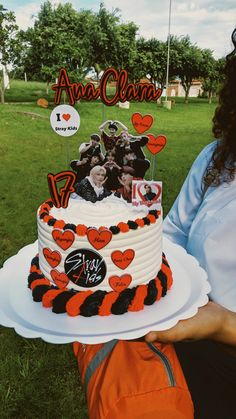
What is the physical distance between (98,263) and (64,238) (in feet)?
0.56

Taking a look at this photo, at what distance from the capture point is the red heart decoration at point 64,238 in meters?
1.61

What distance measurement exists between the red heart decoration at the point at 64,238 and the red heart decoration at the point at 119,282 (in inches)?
8.9

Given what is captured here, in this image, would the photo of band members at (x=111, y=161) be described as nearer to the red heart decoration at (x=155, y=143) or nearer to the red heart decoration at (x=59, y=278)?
the red heart decoration at (x=155, y=143)

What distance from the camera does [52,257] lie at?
1.68 metres

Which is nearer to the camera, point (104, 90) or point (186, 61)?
point (104, 90)

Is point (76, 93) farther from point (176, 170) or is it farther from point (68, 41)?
point (68, 41)

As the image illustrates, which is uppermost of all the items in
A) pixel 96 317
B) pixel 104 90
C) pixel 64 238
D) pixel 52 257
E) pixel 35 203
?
pixel 104 90

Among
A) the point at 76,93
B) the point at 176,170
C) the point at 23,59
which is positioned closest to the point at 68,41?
the point at 23,59

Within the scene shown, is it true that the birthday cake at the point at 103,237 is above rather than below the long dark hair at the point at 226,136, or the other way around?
below

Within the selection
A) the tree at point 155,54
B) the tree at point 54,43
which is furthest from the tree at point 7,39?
the tree at point 155,54

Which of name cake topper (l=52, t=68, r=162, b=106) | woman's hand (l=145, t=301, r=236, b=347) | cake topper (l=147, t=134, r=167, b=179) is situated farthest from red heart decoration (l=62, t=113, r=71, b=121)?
woman's hand (l=145, t=301, r=236, b=347)

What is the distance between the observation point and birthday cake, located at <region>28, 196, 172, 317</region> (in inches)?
62.9

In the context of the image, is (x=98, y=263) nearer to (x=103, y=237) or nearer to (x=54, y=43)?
(x=103, y=237)

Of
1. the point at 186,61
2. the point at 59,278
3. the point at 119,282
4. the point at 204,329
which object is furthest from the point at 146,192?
the point at 186,61
